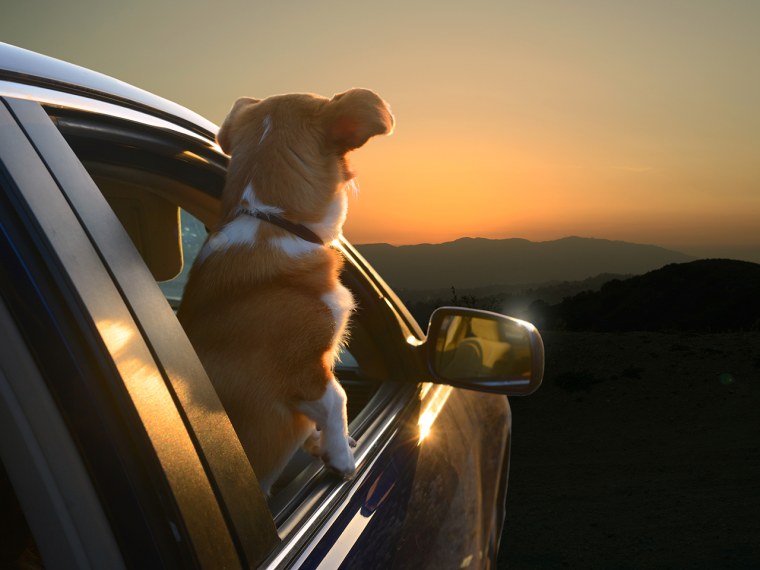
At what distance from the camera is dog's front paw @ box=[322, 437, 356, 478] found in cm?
195

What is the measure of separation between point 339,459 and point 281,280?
49 cm

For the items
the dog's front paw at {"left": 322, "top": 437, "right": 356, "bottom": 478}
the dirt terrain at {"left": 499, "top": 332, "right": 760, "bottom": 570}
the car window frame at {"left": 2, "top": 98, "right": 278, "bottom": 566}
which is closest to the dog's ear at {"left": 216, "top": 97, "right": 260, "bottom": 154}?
the dog's front paw at {"left": 322, "top": 437, "right": 356, "bottom": 478}

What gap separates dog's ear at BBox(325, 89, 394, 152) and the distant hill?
107 feet

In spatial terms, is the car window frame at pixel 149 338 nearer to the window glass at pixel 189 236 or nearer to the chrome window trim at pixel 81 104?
the chrome window trim at pixel 81 104

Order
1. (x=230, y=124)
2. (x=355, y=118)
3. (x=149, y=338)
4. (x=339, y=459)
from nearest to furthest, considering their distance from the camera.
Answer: (x=149, y=338)
(x=339, y=459)
(x=355, y=118)
(x=230, y=124)

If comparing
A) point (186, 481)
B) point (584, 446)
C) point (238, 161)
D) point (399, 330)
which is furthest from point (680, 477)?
point (186, 481)

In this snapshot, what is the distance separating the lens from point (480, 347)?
2.60 meters

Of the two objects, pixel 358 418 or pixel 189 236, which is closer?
pixel 358 418

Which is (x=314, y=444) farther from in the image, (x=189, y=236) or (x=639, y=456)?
(x=639, y=456)

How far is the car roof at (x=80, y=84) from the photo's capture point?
51.6 inches

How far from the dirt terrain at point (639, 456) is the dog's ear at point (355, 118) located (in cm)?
577

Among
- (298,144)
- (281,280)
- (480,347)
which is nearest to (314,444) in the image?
(281,280)

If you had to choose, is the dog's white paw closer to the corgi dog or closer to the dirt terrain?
the corgi dog

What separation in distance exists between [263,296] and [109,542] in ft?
3.36
